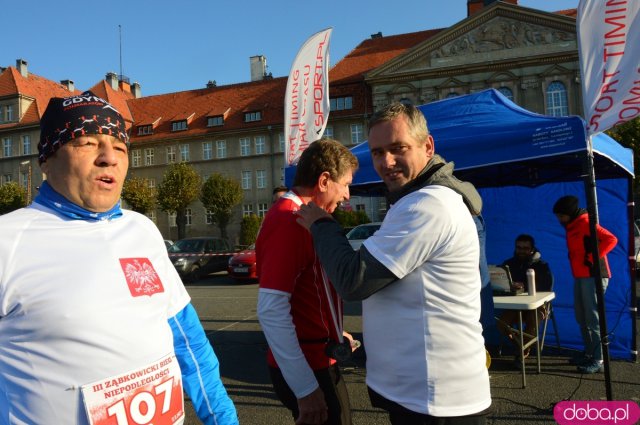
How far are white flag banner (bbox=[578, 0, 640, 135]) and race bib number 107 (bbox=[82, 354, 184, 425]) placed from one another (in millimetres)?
3548

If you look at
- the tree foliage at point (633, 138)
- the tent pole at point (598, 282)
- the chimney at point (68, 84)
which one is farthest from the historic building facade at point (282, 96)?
the tent pole at point (598, 282)

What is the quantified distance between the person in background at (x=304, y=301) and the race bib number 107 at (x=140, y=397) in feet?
1.46

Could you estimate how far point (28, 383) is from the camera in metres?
1.33

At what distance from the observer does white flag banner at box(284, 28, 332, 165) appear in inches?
279

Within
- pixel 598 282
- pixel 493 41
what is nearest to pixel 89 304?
pixel 598 282

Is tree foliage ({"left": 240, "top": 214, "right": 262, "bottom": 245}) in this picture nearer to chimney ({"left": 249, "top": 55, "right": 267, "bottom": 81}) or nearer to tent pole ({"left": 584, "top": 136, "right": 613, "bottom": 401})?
chimney ({"left": 249, "top": 55, "right": 267, "bottom": 81})

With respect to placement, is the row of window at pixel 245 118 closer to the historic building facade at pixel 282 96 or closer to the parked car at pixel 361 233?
the historic building facade at pixel 282 96

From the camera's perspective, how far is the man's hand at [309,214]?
1.87 m

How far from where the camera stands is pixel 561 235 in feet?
22.1

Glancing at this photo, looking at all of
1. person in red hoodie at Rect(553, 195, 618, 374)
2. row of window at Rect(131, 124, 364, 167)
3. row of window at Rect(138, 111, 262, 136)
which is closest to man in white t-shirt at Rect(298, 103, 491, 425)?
person in red hoodie at Rect(553, 195, 618, 374)

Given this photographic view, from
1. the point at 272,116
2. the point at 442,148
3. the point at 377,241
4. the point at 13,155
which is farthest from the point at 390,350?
the point at 13,155

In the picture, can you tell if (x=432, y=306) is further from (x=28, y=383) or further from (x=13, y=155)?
(x=13, y=155)

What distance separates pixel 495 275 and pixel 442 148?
1.62 metres

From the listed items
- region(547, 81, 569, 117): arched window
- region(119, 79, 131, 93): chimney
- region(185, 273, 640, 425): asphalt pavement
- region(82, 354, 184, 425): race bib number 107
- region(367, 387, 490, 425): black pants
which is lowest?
region(185, 273, 640, 425): asphalt pavement
